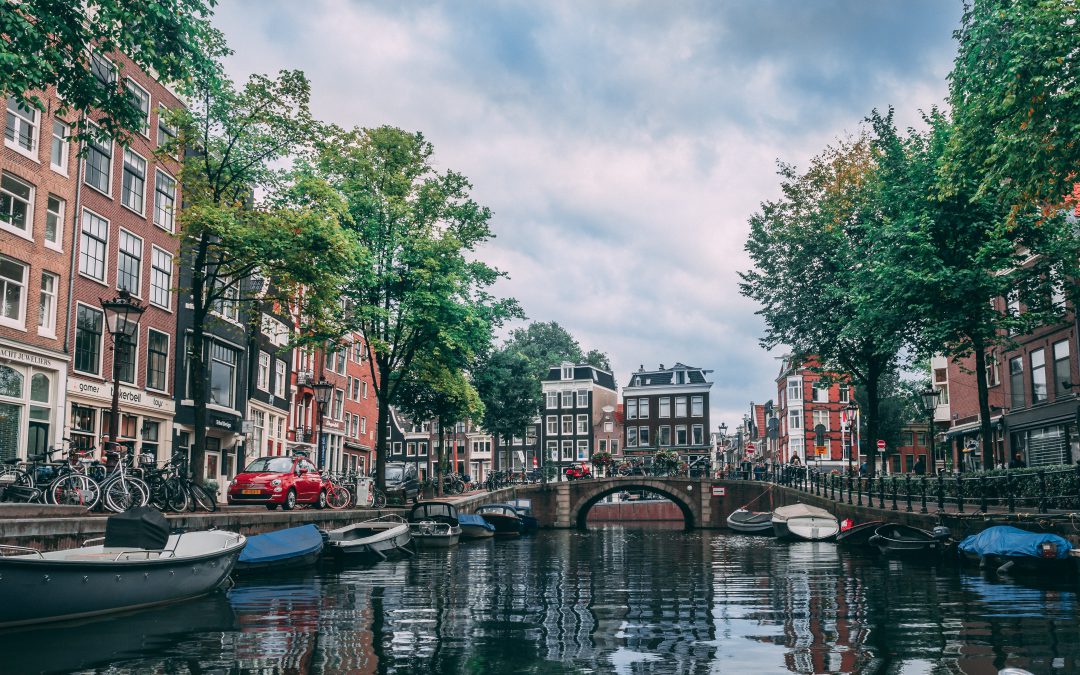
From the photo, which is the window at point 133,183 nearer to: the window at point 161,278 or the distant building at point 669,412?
the window at point 161,278

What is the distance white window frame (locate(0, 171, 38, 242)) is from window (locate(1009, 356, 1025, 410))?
36798 millimetres

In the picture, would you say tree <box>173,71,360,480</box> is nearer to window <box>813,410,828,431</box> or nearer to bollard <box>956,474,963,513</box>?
bollard <box>956,474,963,513</box>

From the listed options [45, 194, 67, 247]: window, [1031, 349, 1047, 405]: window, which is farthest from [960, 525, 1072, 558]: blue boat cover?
[45, 194, 67, 247]: window

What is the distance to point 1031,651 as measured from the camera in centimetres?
1078

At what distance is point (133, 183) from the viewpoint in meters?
33.2

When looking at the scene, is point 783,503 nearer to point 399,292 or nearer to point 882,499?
point 882,499

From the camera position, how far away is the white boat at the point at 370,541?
24.8 meters

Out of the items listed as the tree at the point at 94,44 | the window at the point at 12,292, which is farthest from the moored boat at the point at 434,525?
the tree at the point at 94,44

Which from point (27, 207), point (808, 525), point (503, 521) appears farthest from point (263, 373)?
point (808, 525)

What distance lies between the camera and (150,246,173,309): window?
34.3 metres

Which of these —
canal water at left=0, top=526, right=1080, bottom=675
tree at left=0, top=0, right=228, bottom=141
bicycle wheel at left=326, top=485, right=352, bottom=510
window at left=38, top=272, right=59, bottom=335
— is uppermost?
tree at left=0, top=0, right=228, bottom=141

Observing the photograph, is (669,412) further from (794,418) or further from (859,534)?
(859,534)

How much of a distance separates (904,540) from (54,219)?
26326 mm

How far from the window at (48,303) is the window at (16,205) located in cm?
156
